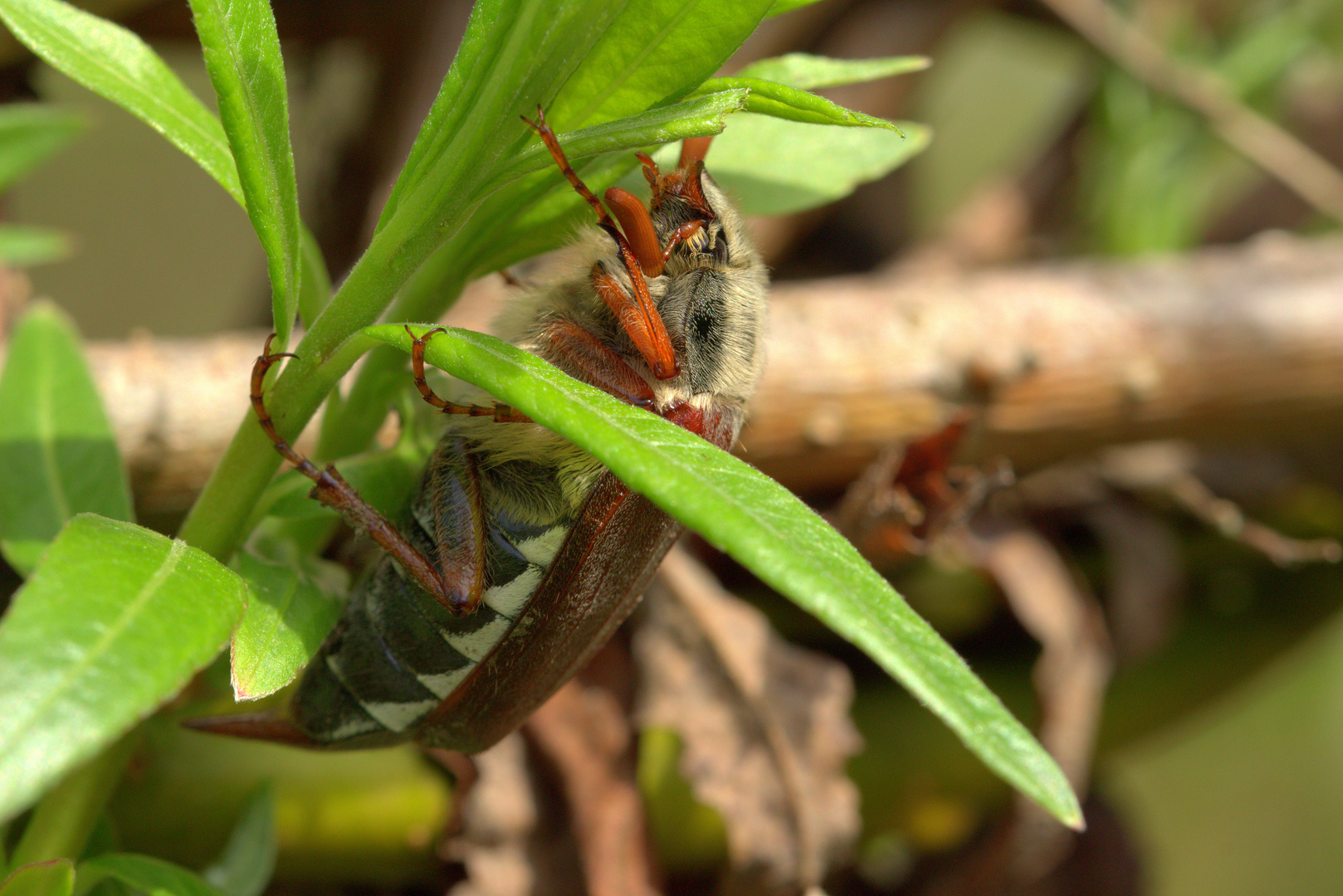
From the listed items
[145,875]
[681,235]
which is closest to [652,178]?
[681,235]

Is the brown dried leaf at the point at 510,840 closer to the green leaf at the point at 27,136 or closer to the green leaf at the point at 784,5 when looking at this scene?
the green leaf at the point at 784,5

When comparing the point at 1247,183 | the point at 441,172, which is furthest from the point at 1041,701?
the point at 1247,183

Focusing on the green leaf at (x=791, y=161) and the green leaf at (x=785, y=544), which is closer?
the green leaf at (x=785, y=544)

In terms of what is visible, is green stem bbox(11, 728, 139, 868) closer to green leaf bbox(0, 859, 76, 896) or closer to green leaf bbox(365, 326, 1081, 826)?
green leaf bbox(0, 859, 76, 896)

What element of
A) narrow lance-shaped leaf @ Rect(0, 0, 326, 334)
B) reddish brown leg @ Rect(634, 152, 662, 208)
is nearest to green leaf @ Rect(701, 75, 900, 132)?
reddish brown leg @ Rect(634, 152, 662, 208)

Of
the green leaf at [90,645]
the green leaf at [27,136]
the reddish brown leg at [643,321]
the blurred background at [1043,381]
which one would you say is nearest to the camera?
the green leaf at [90,645]

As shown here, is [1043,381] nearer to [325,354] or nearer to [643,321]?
[643,321]

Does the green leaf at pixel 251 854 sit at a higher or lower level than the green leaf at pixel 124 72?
lower

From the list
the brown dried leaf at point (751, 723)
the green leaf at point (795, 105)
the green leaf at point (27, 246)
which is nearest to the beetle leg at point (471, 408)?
the green leaf at point (795, 105)
